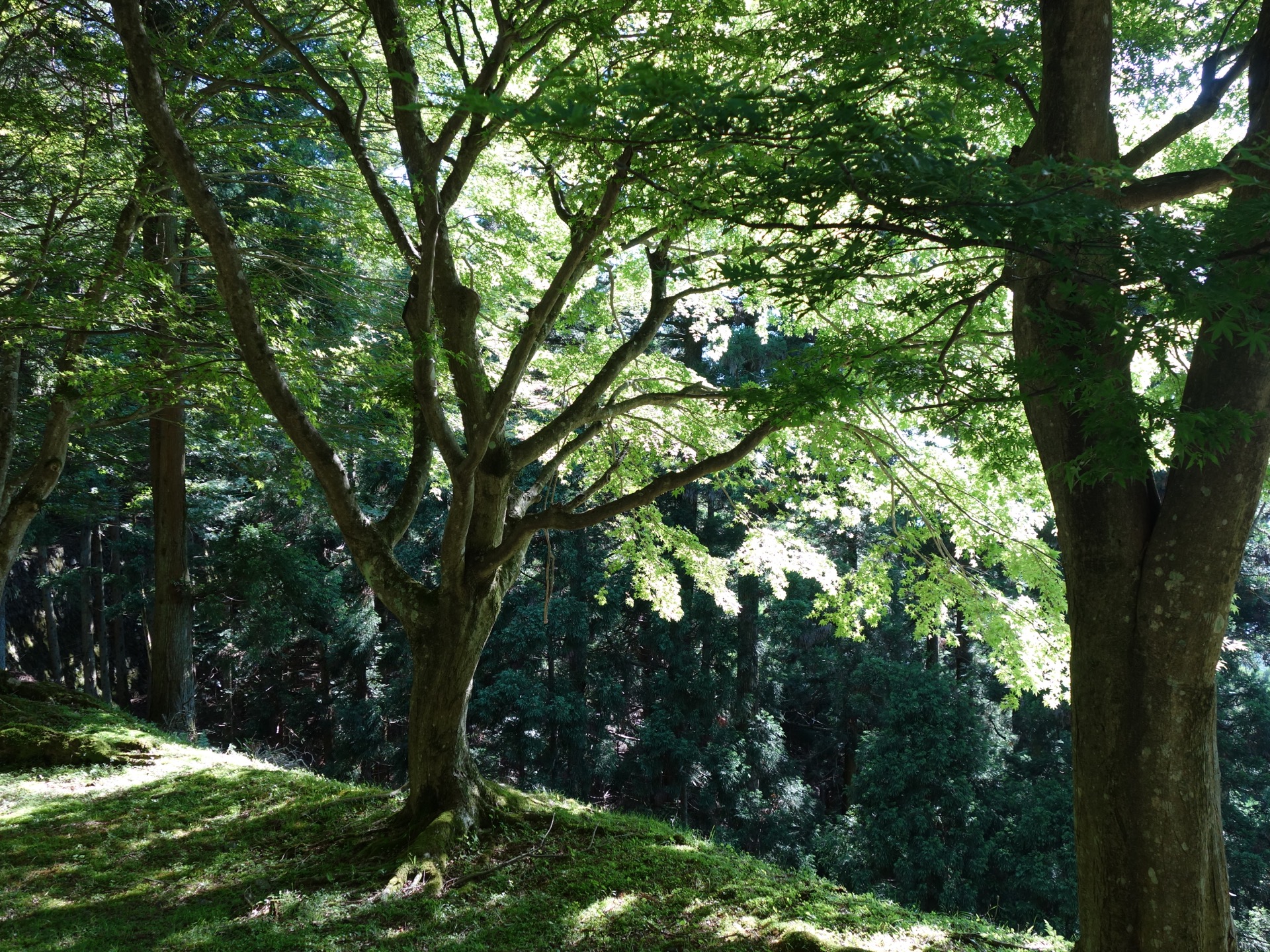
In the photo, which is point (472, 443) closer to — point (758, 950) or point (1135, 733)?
point (758, 950)

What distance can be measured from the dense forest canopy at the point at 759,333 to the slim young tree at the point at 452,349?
32 millimetres

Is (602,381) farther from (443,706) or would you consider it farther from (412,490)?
(443,706)

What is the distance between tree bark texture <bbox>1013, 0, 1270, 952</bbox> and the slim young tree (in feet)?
4.73

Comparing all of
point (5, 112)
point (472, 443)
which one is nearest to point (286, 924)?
point (472, 443)

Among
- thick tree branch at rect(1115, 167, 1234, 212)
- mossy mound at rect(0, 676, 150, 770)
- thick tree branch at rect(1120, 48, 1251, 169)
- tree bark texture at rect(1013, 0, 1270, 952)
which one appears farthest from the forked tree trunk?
thick tree branch at rect(1120, 48, 1251, 169)

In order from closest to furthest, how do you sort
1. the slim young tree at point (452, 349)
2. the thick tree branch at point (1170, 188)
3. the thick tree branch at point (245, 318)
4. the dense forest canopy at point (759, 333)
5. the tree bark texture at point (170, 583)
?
the dense forest canopy at point (759, 333), the thick tree branch at point (1170, 188), the thick tree branch at point (245, 318), the slim young tree at point (452, 349), the tree bark texture at point (170, 583)

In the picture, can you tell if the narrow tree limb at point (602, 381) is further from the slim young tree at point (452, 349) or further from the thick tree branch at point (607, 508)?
the thick tree branch at point (607, 508)

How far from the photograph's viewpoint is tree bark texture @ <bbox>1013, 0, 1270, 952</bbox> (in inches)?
Answer: 111

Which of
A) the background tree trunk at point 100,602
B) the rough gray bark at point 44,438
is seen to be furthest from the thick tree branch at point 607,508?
the background tree trunk at point 100,602

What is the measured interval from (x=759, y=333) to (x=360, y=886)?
5861 millimetres

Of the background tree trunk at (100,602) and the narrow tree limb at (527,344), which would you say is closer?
the narrow tree limb at (527,344)

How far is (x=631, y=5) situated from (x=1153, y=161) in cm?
350

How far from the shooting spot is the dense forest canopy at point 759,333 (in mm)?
2477

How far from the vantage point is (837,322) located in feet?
20.0
